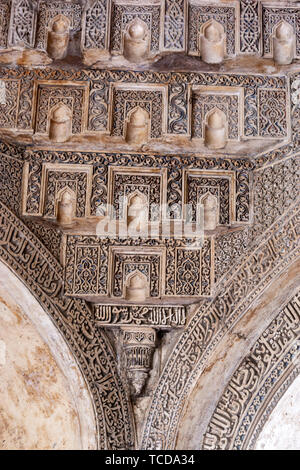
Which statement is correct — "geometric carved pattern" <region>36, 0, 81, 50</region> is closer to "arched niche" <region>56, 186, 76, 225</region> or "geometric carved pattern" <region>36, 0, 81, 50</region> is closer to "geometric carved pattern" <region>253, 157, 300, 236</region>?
"arched niche" <region>56, 186, 76, 225</region>

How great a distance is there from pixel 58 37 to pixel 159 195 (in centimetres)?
111

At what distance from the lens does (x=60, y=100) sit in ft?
13.4

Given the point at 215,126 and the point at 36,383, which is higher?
the point at 215,126

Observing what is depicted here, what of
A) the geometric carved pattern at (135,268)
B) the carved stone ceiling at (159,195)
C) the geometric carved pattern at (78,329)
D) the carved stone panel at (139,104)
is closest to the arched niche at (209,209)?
the carved stone ceiling at (159,195)

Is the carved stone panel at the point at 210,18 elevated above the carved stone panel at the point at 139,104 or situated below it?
above

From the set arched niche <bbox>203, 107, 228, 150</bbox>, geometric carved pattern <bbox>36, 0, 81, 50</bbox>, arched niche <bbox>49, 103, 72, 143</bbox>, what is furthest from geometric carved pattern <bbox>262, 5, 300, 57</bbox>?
arched niche <bbox>49, 103, 72, 143</bbox>

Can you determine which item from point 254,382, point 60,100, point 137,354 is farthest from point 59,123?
point 254,382

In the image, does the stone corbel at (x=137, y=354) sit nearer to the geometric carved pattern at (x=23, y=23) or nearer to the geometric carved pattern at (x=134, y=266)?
the geometric carved pattern at (x=134, y=266)

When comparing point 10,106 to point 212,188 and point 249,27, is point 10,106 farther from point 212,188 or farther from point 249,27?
point 249,27

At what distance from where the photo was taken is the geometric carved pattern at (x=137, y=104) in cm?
403

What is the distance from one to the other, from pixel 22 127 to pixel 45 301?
3.33ft

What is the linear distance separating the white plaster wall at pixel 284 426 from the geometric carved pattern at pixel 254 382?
0.08 metres

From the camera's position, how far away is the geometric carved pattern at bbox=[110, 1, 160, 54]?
4.04 m

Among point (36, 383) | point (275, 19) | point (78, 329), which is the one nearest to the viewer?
point (78, 329)
